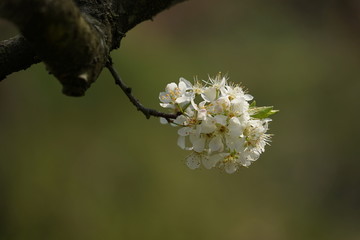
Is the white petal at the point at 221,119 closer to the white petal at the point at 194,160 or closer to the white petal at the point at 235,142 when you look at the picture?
the white petal at the point at 235,142

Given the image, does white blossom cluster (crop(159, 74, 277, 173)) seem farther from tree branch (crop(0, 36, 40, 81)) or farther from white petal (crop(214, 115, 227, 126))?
tree branch (crop(0, 36, 40, 81))

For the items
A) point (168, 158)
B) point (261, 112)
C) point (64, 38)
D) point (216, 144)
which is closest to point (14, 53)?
point (64, 38)

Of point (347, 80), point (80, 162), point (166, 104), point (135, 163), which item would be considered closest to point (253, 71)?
point (347, 80)

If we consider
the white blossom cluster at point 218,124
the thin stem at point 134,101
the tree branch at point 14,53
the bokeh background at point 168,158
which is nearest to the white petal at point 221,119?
the white blossom cluster at point 218,124

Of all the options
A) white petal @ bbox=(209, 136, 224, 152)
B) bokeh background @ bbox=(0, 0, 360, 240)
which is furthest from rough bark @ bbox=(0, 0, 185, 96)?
bokeh background @ bbox=(0, 0, 360, 240)

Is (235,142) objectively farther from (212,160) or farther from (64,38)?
(64,38)
